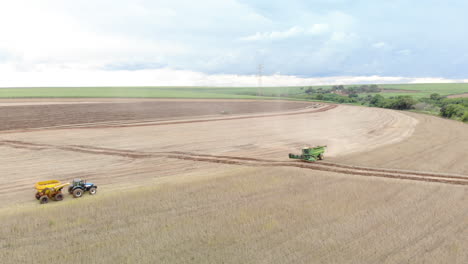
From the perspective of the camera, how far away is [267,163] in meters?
20.0

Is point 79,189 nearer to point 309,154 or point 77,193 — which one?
point 77,193

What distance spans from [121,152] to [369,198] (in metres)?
17.6

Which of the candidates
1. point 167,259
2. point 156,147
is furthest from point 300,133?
point 167,259

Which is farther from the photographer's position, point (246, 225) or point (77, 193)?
point (77, 193)

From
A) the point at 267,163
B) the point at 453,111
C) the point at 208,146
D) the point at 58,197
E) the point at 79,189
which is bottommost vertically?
the point at 453,111

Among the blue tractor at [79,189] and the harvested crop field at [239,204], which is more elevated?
the blue tractor at [79,189]

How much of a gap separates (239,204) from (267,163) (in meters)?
7.47

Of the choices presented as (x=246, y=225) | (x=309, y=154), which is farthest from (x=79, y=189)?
(x=309, y=154)

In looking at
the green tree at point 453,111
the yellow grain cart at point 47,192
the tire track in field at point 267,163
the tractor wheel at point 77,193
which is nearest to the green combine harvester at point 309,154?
the tire track in field at point 267,163

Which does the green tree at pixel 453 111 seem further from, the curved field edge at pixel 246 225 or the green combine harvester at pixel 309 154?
the curved field edge at pixel 246 225

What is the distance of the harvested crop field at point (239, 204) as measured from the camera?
31.3ft

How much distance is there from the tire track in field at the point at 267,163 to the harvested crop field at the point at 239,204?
8cm

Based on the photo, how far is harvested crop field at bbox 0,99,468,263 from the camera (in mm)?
9539

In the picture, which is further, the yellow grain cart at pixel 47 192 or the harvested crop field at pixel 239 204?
the yellow grain cart at pixel 47 192
